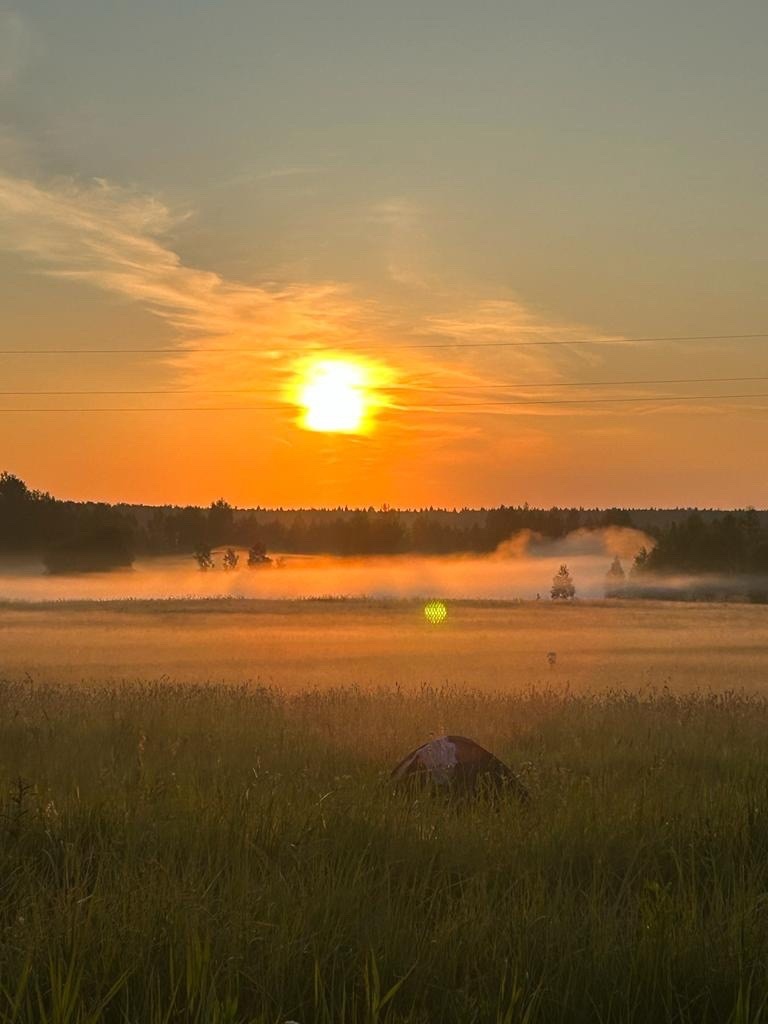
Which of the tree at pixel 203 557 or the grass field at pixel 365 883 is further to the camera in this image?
the tree at pixel 203 557

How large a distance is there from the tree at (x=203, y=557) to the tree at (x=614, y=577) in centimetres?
3832

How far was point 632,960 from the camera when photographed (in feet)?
14.6

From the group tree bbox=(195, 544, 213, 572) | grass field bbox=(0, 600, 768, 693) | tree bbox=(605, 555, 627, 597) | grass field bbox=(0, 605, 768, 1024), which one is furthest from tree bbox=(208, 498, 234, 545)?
grass field bbox=(0, 605, 768, 1024)

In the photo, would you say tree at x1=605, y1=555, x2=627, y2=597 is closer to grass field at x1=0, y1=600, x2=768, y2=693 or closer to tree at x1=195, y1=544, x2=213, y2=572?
grass field at x1=0, y1=600, x2=768, y2=693

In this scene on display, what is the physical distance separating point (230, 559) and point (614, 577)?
127 ft

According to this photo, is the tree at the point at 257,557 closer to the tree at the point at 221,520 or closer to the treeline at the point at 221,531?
the treeline at the point at 221,531

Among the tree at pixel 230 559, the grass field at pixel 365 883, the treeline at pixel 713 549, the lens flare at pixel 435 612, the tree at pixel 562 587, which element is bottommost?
A: the lens flare at pixel 435 612

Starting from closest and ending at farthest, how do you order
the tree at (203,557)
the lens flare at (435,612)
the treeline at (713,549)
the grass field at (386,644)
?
the grass field at (386,644), the lens flare at (435,612), the treeline at (713,549), the tree at (203,557)

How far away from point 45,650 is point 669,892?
91.7 ft

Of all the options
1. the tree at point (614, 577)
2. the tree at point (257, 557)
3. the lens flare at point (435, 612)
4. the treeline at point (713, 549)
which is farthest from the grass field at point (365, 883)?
the treeline at point (713, 549)

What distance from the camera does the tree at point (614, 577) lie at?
9806 cm

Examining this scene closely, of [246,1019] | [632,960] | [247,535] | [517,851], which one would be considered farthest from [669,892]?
[247,535]

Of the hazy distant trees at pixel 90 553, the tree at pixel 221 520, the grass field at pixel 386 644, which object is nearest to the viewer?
the grass field at pixel 386 644

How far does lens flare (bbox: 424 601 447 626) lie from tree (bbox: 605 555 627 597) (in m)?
37.7
